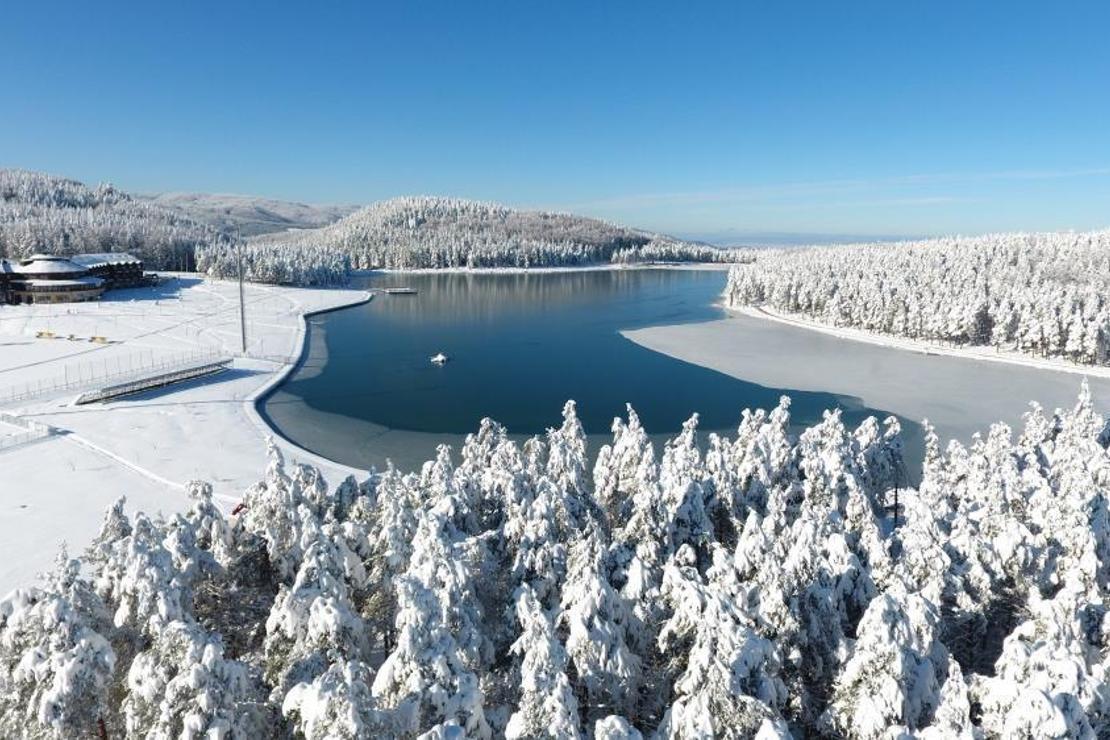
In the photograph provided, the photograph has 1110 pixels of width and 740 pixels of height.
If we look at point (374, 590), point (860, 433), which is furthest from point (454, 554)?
point (860, 433)

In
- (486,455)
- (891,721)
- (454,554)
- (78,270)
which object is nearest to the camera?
(891,721)

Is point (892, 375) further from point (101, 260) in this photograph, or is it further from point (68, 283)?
point (101, 260)

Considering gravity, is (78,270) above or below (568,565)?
above

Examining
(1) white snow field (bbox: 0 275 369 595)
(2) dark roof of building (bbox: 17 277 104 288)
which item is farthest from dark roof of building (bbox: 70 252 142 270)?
(1) white snow field (bbox: 0 275 369 595)

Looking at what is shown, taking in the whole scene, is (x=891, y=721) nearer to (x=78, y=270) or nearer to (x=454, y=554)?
(x=454, y=554)

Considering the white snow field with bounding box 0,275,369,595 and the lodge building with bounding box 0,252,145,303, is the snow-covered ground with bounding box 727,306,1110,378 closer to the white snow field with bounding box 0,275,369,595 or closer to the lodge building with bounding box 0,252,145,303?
the white snow field with bounding box 0,275,369,595

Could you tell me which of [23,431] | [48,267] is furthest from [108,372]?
[48,267]
